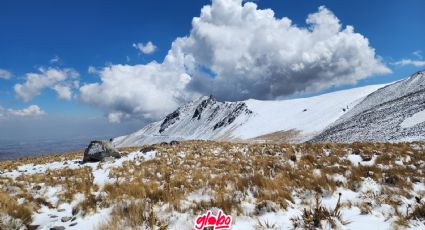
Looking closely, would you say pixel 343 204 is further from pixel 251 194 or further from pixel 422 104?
pixel 422 104

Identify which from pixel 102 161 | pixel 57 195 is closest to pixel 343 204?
pixel 57 195

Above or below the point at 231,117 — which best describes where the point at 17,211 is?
below

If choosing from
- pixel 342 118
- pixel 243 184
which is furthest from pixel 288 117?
pixel 243 184

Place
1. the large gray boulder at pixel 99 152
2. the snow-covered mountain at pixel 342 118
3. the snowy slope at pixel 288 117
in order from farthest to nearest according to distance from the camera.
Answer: the snowy slope at pixel 288 117
the snow-covered mountain at pixel 342 118
the large gray boulder at pixel 99 152

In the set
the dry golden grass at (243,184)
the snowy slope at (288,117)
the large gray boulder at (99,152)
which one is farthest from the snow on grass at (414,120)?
the snowy slope at (288,117)

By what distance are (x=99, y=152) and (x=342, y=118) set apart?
7277 cm

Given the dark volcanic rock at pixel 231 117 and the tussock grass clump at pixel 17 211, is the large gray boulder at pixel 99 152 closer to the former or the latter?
the tussock grass clump at pixel 17 211

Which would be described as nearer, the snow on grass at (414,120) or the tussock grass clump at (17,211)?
the tussock grass clump at (17,211)

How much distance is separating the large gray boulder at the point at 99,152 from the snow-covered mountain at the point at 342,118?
28.6m

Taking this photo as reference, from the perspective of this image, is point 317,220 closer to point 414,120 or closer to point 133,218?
point 133,218

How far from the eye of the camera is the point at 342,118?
8088 cm

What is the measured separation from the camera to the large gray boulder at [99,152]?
2279 cm

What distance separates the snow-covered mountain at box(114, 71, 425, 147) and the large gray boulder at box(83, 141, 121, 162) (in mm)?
28590

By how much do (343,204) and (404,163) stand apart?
6899 millimetres
